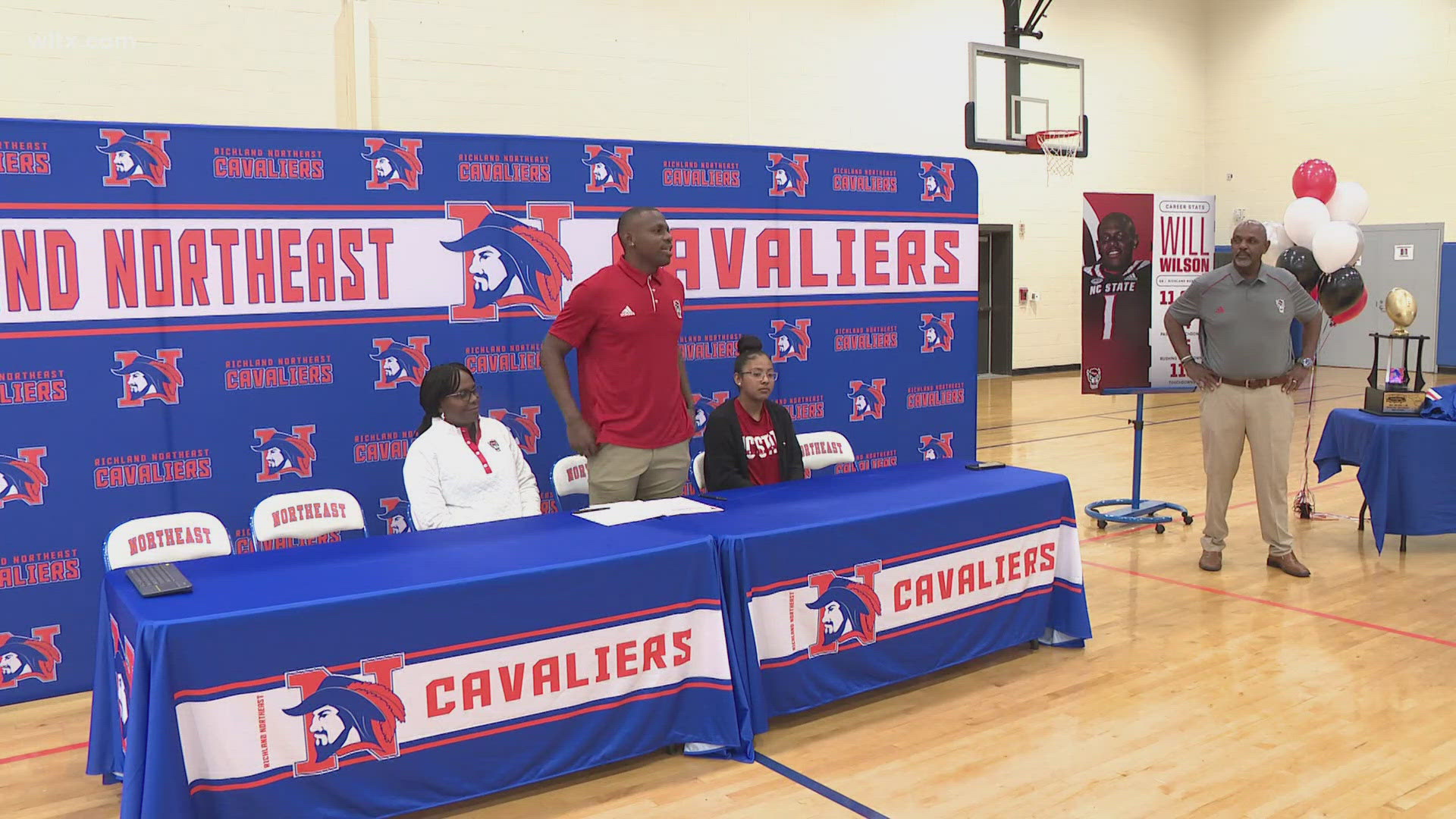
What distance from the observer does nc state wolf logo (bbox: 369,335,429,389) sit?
4613 mm

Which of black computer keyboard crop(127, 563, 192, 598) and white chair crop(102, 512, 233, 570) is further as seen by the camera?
white chair crop(102, 512, 233, 570)

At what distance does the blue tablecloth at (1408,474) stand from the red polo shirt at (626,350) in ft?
11.8

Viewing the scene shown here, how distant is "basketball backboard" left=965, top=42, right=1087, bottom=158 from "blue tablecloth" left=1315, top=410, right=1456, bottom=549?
28.4 ft

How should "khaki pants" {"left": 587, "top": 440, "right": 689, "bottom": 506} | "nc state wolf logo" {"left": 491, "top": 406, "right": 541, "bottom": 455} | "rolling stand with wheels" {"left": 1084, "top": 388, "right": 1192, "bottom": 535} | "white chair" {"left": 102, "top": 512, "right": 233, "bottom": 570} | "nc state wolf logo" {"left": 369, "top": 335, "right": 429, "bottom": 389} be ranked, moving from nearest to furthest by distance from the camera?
"white chair" {"left": 102, "top": 512, "right": 233, "bottom": 570}, "khaki pants" {"left": 587, "top": 440, "right": 689, "bottom": 506}, "nc state wolf logo" {"left": 369, "top": 335, "right": 429, "bottom": 389}, "nc state wolf logo" {"left": 491, "top": 406, "right": 541, "bottom": 455}, "rolling stand with wheels" {"left": 1084, "top": 388, "right": 1192, "bottom": 535}

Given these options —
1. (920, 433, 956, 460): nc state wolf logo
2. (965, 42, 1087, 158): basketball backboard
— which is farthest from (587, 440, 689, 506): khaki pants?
(965, 42, 1087, 158): basketball backboard

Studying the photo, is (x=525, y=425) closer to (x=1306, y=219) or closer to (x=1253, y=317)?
(x=1253, y=317)

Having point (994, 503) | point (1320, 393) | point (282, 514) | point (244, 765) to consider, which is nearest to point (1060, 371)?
point (1320, 393)

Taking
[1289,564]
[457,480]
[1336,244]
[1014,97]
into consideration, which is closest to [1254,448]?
[1289,564]

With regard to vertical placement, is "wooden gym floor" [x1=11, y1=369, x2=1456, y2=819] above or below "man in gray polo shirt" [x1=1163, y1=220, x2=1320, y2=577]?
below

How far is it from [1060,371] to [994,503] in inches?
475

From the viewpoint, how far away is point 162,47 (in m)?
8.27

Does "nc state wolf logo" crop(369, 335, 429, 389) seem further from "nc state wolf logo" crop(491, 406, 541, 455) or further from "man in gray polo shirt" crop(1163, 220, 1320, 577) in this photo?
"man in gray polo shirt" crop(1163, 220, 1320, 577)

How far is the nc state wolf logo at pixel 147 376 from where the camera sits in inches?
162

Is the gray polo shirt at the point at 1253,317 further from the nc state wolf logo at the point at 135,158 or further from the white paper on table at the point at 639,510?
the nc state wolf logo at the point at 135,158
